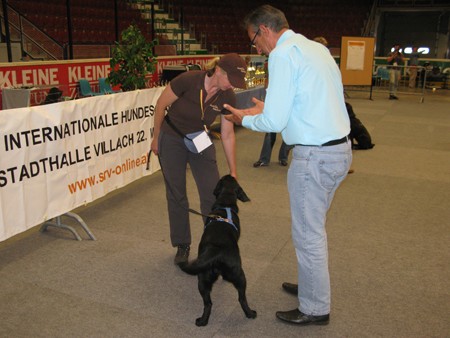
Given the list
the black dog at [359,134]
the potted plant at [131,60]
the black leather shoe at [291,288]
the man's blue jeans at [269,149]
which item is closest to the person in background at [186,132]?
the black leather shoe at [291,288]

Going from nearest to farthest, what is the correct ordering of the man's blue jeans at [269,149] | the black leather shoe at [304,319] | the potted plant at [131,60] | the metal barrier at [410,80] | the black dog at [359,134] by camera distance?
the black leather shoe at [304,319] < the potted plant at [131,60] < the man's blue jeans at [269,149] < the black dog at [359,134] < the metal barrier at [410,80]

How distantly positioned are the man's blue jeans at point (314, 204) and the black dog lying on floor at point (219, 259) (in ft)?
1.14

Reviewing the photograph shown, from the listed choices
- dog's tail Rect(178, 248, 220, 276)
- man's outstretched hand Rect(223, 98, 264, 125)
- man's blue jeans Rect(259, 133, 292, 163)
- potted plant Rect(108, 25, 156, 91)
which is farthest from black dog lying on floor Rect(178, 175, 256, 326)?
man's blue jeans Rect(259, 133, 292, 163)

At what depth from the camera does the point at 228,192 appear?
9.64 ft

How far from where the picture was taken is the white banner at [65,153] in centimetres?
326

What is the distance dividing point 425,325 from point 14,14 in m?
10.1

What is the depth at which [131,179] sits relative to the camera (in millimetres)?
4789

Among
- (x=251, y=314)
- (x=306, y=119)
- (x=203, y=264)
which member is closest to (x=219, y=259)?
(x=203, y=264)

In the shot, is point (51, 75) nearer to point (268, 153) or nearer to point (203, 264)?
point (268, 153)

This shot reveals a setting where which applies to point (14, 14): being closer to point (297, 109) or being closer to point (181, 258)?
point (181, 258)

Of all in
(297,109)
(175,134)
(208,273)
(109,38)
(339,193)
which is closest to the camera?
(297,109)

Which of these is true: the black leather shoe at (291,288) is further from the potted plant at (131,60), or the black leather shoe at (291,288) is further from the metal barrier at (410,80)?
the metal barrier at (410,80)

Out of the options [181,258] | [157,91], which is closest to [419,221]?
[181,258]

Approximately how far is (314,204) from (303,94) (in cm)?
58
